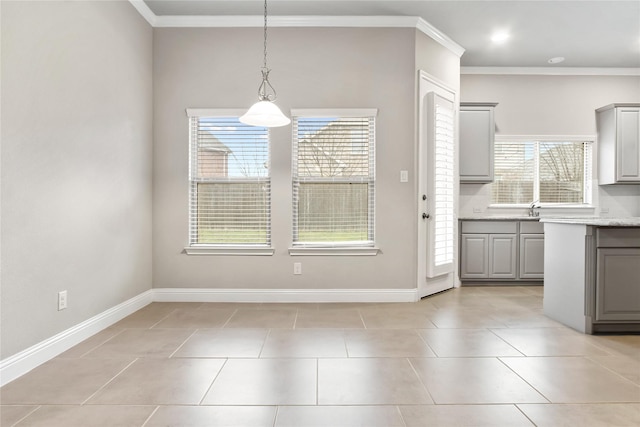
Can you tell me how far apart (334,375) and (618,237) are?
2559 mm

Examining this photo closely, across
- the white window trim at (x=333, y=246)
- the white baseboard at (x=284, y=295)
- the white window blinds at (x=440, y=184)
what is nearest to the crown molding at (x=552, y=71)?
the white window blinds at (x=440, y=184)

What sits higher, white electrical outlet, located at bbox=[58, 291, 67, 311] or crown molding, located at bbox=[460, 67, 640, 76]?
crown molding, located at bbox=[460, 67, 640, 76]

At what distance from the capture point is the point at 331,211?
4180 millimetres

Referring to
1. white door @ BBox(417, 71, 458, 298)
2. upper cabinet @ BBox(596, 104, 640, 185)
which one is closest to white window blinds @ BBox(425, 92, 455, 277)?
white door @ BBox(417, 71, 458, 298)

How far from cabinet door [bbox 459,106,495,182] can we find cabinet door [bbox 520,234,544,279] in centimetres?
98

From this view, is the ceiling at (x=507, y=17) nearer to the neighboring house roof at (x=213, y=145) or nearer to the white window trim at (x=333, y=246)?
the white window trim at (x=333, y=246)

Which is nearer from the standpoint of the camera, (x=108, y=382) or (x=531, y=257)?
(x=108, y=382)

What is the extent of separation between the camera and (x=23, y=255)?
2.34 m

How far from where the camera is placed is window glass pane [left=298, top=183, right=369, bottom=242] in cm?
417

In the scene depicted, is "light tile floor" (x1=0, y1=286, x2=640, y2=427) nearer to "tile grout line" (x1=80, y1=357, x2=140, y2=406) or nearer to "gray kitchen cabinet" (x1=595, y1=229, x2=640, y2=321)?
A: "tile grout line" (x1=80, y1=357, x2=140, y2=406)

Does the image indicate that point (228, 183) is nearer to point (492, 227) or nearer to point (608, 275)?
point (492, 227)

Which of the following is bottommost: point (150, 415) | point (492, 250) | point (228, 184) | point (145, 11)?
point (150, 415)

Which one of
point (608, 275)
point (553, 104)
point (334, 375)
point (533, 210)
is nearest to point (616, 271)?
point (608, 275)

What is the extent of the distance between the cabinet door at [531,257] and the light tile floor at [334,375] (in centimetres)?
159
